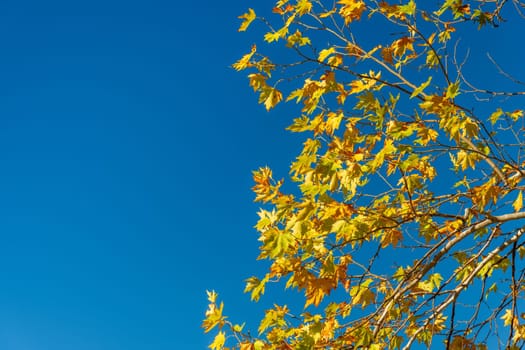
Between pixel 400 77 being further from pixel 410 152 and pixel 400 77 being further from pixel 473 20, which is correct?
pixel 410 152

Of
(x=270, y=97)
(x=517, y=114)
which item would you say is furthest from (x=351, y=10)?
(x=517, y=114)

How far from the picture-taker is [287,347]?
9.95 ft

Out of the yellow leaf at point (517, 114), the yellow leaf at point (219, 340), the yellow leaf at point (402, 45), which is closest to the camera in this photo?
the yellow leaf at point (219, 340)

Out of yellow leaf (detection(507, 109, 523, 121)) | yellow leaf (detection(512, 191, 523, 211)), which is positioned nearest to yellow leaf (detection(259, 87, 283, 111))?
yellow leaf (detection(512, 191, 523, 211))

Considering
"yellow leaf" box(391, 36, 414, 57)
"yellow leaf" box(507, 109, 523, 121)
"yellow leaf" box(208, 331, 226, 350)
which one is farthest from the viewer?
"yellow leaf" box(507, 109, 523, 121)

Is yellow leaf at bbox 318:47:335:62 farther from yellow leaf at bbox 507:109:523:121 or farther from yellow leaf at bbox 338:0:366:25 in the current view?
yellow leaf at bbox 507:109:523:121

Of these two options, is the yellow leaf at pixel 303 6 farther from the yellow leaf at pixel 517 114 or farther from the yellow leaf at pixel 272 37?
the yellow leaf at pixel 517 114

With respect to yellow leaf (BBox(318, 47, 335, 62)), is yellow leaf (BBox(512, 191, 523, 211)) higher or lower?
lower

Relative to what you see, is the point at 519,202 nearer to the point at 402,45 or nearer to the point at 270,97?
the point at 402,45

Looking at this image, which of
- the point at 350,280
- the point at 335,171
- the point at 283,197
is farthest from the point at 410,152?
the point at 350,280

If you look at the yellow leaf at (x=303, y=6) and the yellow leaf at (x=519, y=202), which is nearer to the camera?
the yellow leaf at (x=519, y=202)

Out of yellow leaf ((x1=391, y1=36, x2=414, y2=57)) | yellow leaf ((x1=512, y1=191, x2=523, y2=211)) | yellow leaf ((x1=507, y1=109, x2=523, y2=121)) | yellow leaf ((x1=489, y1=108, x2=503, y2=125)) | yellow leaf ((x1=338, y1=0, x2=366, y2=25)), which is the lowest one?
yellow leaf ((x1=512, y1=191, x2=523, y2=211))

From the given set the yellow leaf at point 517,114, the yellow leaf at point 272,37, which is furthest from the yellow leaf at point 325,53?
the yellow leaf at point 517,114

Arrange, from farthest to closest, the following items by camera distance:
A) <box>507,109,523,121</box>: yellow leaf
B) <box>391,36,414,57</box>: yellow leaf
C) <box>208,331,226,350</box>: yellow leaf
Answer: <box>507,109,523,121</box>: yellow leaf < <box>391,36,414,57</box>: yellow leaf < <box>208,331,226,350</box>: yellow leaf
